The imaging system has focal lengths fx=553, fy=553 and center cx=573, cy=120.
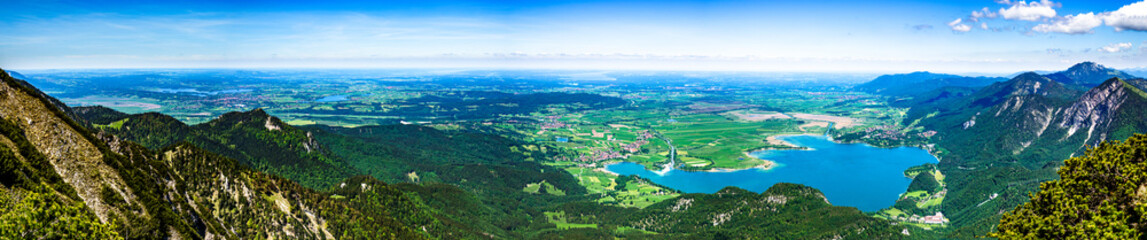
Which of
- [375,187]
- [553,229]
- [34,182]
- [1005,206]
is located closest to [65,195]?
[34,182]

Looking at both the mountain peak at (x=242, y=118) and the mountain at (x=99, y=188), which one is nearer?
the mountain at (x=99, y=188)

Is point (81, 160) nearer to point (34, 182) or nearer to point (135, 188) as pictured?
point (135, 188)

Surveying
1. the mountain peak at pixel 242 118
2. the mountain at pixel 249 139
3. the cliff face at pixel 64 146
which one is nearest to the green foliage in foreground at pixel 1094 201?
the cliff face at pixel 64 146

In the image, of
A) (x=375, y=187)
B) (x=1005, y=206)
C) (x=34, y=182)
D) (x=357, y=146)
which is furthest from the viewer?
(x=357, y=146)

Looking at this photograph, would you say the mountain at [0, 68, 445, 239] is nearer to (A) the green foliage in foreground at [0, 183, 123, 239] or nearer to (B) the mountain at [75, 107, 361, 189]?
(A) the green foliage in foreground at [0, 183, 123, 239]

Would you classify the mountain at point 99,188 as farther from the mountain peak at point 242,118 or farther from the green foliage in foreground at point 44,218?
the mountain peak at point 242,118

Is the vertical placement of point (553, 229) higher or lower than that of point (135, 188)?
lower

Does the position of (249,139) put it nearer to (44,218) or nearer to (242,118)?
(242,118)

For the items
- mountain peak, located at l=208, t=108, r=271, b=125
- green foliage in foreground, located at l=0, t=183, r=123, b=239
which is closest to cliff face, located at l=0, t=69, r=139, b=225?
green foliage in foreground, located at l=0, t=183, r=123, b=239
